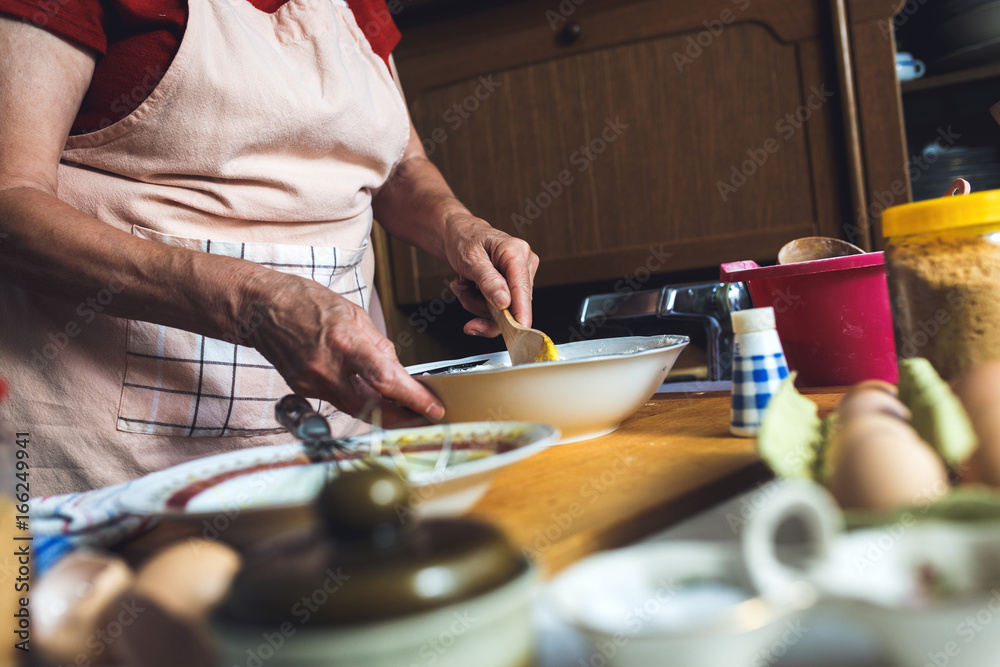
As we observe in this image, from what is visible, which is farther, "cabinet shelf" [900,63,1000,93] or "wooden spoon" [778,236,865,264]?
"cabinet shelf" [900,63,1000,93]

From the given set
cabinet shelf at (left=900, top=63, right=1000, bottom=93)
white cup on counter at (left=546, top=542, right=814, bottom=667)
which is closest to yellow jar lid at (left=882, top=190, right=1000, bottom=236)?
white cup on counter at (left=546, top=542, right=814, bottom=667)

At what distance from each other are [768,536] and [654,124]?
1791 millimetres

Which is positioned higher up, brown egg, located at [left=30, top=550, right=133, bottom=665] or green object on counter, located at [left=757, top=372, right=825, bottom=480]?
brown egg, located at [left=30, top=550, right=133, bottom=665]

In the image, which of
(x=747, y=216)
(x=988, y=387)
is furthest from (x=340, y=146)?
(x=747, y=216)

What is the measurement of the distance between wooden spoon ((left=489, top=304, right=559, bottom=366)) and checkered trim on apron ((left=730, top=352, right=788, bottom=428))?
0.19 metres

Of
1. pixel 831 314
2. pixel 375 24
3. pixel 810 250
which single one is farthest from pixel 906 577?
pixel 375 24

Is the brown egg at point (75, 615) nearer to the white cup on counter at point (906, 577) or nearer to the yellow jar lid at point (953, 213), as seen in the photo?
the white cup on counter at point (906, 577)

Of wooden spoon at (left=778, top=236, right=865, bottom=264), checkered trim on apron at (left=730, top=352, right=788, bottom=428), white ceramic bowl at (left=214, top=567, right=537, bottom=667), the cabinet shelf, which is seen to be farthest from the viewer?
the cabinet shelf

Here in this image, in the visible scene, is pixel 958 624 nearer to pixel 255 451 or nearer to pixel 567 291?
pixel 255 451

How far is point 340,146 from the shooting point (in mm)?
981

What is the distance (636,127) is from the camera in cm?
195

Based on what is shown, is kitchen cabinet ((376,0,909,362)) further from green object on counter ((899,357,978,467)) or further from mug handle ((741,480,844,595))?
mug handle ((741,480,844,595))

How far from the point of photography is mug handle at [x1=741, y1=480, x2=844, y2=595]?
0.26m

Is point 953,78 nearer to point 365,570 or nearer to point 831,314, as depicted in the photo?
point 831,314
